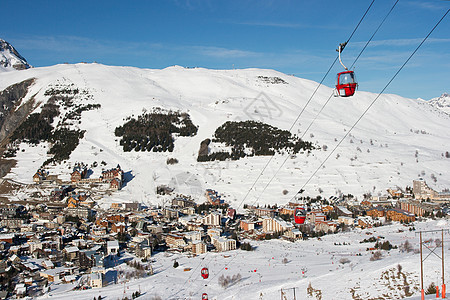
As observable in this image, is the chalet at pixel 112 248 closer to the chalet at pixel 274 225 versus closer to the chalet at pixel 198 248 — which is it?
the chalet at pixel 198 248

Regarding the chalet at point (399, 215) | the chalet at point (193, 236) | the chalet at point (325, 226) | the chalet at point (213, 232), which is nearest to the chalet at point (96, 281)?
the chalet at point (193, 236)

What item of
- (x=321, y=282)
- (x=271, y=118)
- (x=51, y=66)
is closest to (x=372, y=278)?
(x=321, y=282)

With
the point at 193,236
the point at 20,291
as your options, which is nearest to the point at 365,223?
the point at 193,236

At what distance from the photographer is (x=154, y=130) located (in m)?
56.5

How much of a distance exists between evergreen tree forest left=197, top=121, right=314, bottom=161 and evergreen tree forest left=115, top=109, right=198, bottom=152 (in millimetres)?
5983

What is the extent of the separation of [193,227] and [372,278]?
1648cm

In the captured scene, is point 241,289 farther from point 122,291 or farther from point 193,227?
point 193,227

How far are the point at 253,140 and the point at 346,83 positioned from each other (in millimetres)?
41984

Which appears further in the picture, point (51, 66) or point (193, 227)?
point (51, 66)

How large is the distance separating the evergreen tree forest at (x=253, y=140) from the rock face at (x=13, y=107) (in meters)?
34.5

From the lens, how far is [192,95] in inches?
3268

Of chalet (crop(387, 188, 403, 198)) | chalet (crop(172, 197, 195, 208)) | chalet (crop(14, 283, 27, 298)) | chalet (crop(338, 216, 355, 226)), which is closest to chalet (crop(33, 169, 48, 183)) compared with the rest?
chalet (crop(172, 197, 195, 208))

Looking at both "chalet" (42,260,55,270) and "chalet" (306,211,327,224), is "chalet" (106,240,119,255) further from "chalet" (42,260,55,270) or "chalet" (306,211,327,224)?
"chalet" (306,211,327,224)

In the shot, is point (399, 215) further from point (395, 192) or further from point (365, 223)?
point (395, 192)
